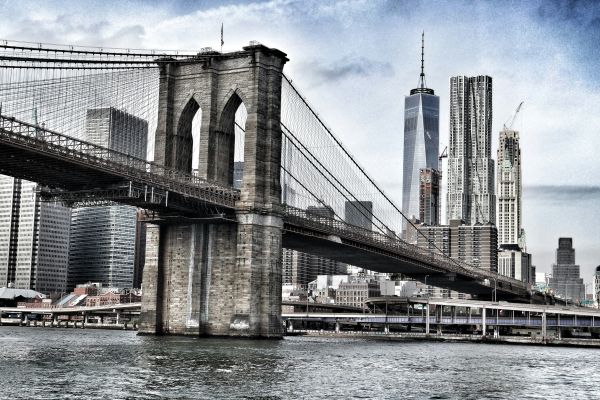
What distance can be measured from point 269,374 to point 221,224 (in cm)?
3621

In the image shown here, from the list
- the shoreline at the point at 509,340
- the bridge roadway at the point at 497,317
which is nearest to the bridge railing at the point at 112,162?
the shoreline at the point at 509,340

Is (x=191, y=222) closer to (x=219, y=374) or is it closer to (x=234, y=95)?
(x=234, y=95)

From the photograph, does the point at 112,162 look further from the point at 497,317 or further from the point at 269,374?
the point at 497,317

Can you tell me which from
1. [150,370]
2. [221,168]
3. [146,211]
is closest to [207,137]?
[221,168]

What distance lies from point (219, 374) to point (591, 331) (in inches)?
4401

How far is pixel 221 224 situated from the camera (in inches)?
3253

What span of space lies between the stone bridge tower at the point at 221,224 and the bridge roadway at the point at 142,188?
238 centimetres

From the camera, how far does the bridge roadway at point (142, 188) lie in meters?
60.8

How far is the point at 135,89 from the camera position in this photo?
273ft

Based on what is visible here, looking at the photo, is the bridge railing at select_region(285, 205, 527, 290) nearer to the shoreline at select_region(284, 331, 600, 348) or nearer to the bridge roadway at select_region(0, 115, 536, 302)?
the bridge roadway at select_region(0, 115, 536, 302)

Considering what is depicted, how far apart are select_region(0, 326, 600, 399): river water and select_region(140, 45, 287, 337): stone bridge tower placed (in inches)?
393

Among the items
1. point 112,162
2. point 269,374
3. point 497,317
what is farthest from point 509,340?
point 269,374

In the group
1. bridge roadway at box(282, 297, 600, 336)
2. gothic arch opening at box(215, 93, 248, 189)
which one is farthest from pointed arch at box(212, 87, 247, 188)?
bridge roadway at box(282, 297, 600, 336)

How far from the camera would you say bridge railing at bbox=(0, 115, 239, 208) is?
58438 mm
